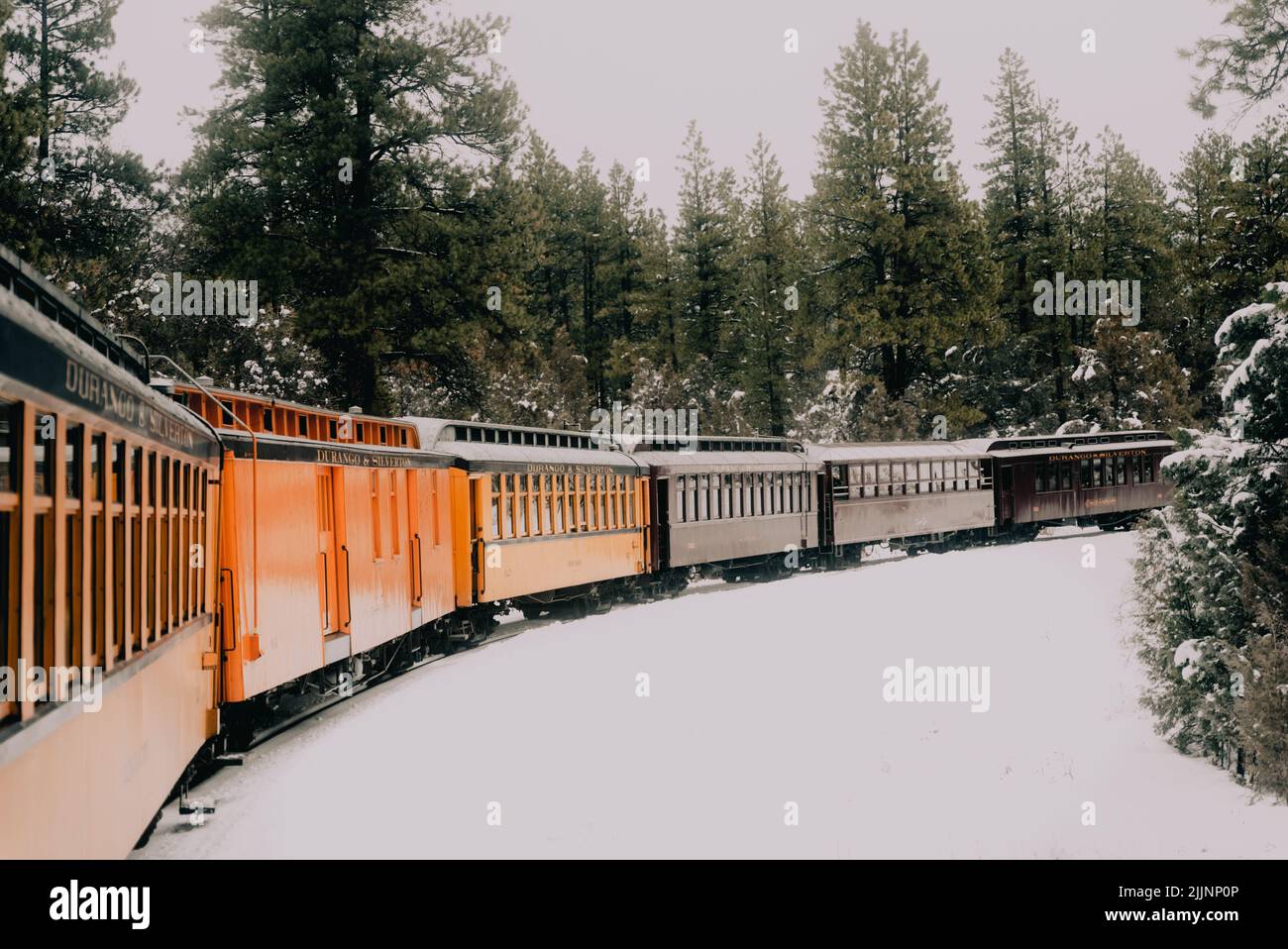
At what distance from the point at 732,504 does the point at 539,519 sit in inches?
298

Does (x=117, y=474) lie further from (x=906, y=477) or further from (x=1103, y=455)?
(x=1103, y=455)

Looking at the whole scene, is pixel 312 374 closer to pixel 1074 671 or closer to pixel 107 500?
pixel 1074 671

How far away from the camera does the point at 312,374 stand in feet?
104

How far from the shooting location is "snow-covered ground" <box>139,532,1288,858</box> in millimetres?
8625

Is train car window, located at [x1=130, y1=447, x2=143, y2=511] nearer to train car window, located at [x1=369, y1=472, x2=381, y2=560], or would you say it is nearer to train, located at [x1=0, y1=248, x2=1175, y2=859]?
train, located at [x1=0, y1=248, x2=1175, y2=859]

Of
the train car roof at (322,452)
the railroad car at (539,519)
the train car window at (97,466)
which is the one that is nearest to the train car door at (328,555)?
the train car roof at (322,452)

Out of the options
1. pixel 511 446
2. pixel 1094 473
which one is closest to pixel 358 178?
pixel 511 446

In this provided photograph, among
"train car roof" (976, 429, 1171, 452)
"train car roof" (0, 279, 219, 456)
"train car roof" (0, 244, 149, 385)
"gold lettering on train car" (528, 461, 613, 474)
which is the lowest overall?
"train car roof" (0, 279, 219, 456)

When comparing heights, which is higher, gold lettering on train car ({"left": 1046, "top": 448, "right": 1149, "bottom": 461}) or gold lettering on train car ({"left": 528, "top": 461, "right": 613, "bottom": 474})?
gold lettering on train car ({"left": 1046, "top": 448, "right": 1149, "bottom": 461})

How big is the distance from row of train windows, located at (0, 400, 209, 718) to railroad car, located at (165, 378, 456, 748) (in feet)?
6.34

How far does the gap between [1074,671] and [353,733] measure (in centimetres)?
1124

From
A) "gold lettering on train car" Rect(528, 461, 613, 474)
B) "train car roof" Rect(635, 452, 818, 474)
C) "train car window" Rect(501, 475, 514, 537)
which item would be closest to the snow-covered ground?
"train car window" Rect(501, 475, 514, 537)

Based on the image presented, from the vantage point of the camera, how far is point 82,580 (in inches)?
183
